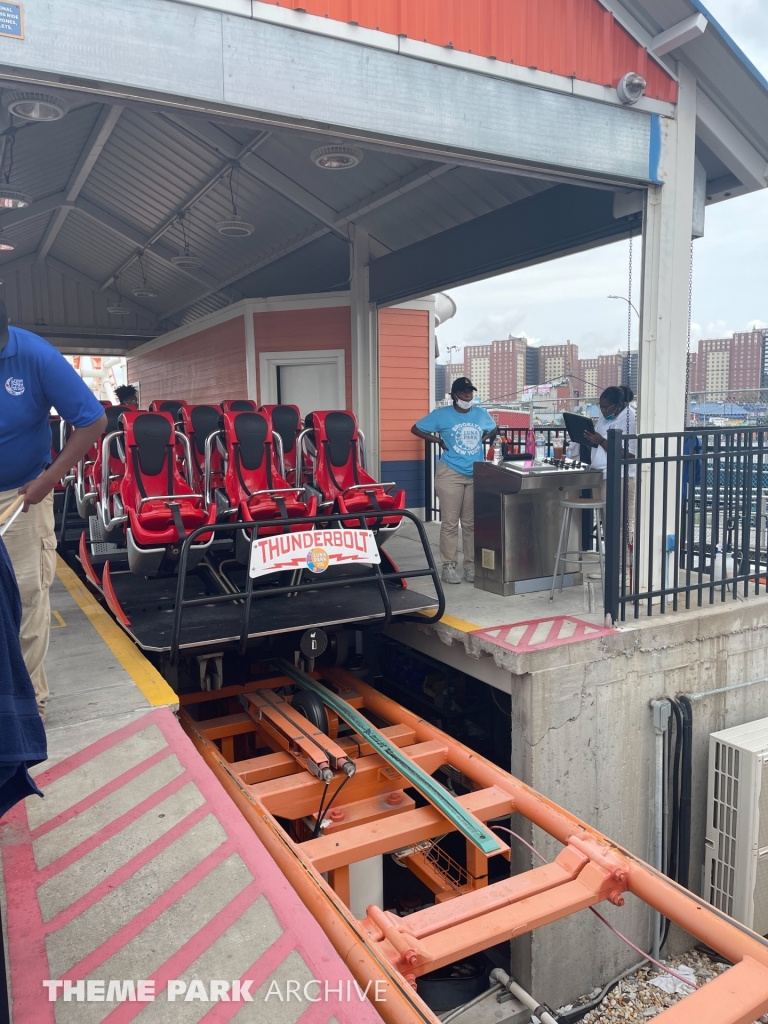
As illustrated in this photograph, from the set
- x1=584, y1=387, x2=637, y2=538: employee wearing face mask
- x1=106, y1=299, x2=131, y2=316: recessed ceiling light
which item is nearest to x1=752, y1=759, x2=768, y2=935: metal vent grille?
x1=584, y1=387, x2=637, y2=538: employee wearing face mask

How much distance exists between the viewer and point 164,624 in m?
4.78

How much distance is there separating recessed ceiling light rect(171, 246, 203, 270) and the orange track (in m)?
8.49

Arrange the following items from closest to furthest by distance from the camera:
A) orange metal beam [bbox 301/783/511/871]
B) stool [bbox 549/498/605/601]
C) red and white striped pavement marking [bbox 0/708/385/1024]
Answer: red and white striped pavement marking [bbox 0/708/385/1024]
orange metal beam [bbox 301/783/511/871]
stool [bbox 549/498/605/601]

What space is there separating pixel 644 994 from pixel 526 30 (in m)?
6.32

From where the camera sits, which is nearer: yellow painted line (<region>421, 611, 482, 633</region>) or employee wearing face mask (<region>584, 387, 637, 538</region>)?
yellow painted line (<region>421, 611, 482, 633</region>)

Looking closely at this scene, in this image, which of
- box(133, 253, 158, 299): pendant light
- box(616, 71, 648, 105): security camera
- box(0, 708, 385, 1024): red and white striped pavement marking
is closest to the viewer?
box(0, 708, 385, 1024): red and white striped pavement marking

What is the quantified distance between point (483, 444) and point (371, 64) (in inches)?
126

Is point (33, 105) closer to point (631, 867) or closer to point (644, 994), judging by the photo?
point (631, 867)

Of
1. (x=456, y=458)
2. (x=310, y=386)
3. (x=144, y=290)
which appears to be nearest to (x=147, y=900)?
(x=456, y=458)

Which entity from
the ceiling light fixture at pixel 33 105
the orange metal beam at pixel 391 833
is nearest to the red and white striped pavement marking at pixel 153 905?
the orange metal beam at pixel 391 833

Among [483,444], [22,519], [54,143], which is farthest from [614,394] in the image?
[54,143]

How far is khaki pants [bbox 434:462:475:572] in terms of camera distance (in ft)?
21.1

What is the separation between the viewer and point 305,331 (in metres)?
10.9

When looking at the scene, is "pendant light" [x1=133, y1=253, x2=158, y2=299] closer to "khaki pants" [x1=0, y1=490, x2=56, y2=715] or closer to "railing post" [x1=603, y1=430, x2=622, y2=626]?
"railing post" [x1=603, y1=430, x2=622, y2=626]
